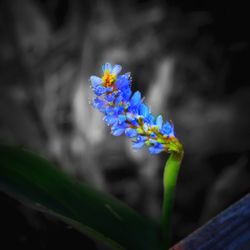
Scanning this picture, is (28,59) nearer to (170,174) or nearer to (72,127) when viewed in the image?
(72,127)

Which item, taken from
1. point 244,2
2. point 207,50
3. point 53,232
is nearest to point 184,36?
point 207,50

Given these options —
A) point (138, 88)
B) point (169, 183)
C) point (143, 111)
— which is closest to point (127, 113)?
point (143, 111)

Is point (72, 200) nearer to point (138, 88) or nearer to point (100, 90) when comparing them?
point (100, 90)

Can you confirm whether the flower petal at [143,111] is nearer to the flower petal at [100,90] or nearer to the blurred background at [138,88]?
the flower petal at [100,90]

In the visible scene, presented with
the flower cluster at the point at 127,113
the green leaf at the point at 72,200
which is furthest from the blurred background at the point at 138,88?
the flower cluster at the point at 127,113

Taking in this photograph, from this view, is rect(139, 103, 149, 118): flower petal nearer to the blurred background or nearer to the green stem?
the green stem

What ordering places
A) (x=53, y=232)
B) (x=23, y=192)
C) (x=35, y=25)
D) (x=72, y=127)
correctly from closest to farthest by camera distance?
(x=23, y=192) → (x=53, y=232) → (x=72, y=127) → (x=35, y=25)
